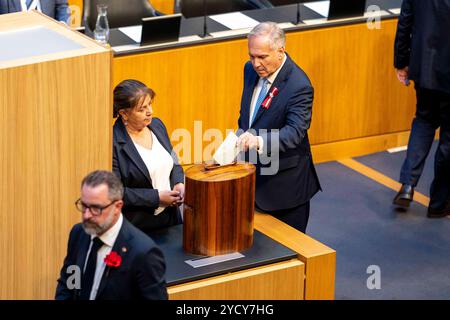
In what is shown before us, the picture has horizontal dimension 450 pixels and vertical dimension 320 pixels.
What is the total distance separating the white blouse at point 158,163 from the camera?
5.46 metres

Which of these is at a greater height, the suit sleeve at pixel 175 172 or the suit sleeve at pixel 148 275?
the suit sleeve at pixel 148 275

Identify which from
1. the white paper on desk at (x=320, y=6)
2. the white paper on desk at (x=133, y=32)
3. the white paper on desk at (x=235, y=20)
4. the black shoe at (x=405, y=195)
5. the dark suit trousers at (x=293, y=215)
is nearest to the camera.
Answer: the dark suit trousers at (x=293, y=215)

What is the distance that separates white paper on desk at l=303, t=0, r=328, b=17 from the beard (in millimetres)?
4199

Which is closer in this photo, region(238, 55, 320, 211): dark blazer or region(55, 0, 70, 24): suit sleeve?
region(238, 55, 320, 211): dark blazer

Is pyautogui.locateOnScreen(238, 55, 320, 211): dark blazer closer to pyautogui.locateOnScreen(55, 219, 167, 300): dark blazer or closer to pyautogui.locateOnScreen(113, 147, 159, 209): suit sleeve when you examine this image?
pyautogui.locateOnScreen(113, 147, 159, 209): suit sleeve

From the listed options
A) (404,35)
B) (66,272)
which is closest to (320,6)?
(404,35)

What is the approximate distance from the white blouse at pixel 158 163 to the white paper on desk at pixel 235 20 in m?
2.52

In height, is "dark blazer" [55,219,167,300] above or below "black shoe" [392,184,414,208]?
above

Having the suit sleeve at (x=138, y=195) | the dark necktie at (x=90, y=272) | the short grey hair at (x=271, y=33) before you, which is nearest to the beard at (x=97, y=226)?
the dark necktie at (x=90, y=272)

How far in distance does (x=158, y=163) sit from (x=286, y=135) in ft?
2.15

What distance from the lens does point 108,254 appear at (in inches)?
173

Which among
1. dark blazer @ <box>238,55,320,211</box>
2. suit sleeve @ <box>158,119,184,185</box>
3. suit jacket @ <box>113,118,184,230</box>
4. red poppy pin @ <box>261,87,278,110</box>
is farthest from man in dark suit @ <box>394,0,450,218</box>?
suit jacket @ <box>113,118,184,230</box>

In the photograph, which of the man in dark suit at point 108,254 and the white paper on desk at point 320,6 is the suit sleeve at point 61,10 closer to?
the white paper on desk at point 320,6

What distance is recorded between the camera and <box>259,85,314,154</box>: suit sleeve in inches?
222
